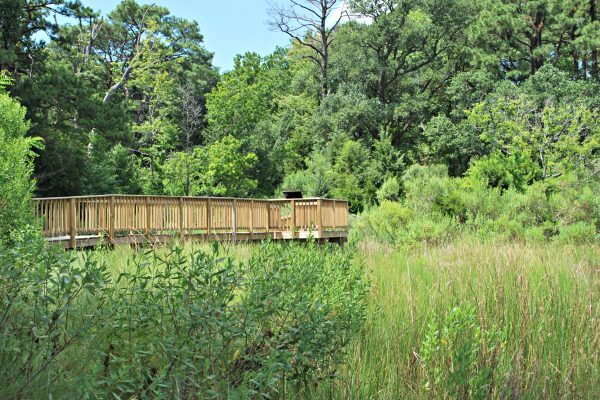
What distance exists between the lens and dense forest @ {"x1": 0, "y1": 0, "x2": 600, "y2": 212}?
21.9 metres

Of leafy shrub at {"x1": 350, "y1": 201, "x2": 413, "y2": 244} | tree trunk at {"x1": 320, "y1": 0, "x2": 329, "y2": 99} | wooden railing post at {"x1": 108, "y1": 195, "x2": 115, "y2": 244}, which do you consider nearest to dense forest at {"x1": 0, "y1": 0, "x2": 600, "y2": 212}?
tree trunk at {"x1": 320, "y1": 0, "x2": 329, "y2": 99}

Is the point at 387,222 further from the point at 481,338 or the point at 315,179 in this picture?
the point at 481,338

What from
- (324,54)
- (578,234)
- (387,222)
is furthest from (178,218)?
(324,54)

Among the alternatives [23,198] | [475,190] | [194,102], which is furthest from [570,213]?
[194,102]

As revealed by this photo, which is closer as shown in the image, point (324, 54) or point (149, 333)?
point (149, 333)

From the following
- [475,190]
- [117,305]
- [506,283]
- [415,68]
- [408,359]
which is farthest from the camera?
[415,68]

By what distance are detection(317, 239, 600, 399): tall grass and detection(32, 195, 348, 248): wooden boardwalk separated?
3.05m

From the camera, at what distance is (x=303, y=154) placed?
→ 106 ft

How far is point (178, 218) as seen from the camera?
1218 centimetres

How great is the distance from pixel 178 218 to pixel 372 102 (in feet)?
58.3

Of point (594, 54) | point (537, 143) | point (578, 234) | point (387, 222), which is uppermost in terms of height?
point (594, 54)

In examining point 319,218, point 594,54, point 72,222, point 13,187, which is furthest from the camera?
point 594,54

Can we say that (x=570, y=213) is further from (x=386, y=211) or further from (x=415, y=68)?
(x=415, y=68)

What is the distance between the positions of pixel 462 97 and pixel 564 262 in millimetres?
22559
